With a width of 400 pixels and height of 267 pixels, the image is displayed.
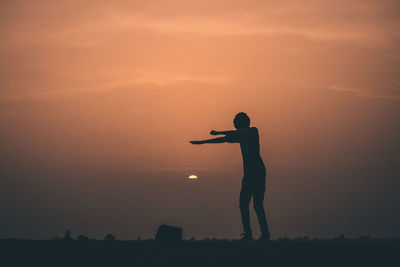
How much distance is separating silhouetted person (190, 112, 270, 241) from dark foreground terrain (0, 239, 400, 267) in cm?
156

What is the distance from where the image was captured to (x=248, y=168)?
18.1 meters

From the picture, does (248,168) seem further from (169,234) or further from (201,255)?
(201,255)

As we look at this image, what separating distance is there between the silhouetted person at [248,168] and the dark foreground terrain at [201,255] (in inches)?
61.4

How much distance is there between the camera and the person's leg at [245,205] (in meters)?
18.0

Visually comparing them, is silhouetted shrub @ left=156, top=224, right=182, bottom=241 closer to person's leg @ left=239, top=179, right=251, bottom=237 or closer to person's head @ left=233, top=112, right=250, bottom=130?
person's leg @ left=239, top=179, right=251, bottom=237

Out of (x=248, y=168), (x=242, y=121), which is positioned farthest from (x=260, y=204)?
(x=242, y=121)

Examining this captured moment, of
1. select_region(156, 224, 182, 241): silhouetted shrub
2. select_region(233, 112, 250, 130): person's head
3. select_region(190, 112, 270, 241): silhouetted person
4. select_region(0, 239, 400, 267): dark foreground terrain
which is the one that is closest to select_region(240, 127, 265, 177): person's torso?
select_region(190, 112, 270, 241): silhouetted person

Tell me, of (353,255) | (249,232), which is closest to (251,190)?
(249,232)

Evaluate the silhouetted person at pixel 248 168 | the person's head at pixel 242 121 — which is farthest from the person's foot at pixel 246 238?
the person's head at pixel 242 121

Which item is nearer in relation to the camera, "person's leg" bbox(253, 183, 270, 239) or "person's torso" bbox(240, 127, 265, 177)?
"person's leg" bbox(253, 183, 270, 239)

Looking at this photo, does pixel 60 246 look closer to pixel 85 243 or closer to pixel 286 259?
pixel 85 243

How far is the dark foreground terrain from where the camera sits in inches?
539

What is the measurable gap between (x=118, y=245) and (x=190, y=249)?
2137 mm

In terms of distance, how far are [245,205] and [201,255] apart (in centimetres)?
380
